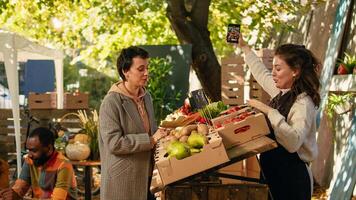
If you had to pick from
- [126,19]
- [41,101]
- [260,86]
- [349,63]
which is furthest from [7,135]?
[349,63]

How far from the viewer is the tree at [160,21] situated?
970 centimetres

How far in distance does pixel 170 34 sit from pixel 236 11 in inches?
135

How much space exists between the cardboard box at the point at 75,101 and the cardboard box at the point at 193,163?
909 cm

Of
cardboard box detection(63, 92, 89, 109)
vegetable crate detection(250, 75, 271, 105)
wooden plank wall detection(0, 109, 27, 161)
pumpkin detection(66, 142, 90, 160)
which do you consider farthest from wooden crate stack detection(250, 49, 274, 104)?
wooden plank wall detection(0, 109, 27, 161)

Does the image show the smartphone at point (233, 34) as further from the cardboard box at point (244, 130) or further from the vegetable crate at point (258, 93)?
the vegetable crate at point (258, 93)

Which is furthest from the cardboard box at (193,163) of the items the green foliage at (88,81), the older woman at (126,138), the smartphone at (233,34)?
the green foliage at (88,81)

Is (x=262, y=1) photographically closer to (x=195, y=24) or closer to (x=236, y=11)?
(x=195, y=24)

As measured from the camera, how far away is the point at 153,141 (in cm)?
436

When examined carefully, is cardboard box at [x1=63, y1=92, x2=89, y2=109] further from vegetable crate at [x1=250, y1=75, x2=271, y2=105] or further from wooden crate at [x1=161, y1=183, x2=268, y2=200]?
wooden crate at [x1=161, y1=183, x2=268, y2=200]

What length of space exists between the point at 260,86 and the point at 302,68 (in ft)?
13.0

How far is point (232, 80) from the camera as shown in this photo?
8.37 meters

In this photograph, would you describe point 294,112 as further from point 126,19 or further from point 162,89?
point 126,19

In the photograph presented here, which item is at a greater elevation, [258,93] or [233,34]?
[233,34]

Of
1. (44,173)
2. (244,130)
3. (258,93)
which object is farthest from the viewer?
(258,93)
